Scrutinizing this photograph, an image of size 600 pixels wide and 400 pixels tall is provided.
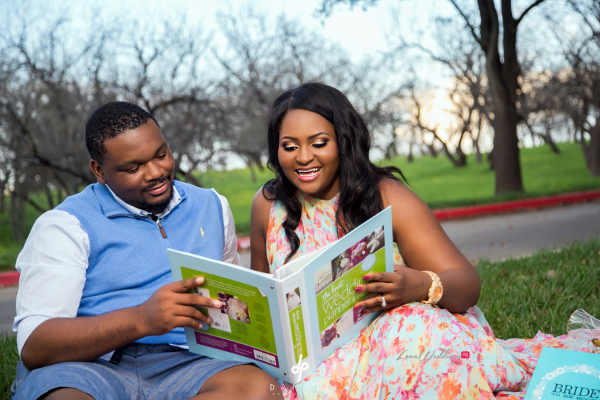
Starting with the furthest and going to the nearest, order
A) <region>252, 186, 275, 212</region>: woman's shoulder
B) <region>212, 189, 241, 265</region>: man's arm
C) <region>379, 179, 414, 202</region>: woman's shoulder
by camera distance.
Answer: <region>252, 186, 275, 212</region>: woman's shoulder → <region>212, 189, 241, 265</region>: man's arm → <region>379, 179, 414, 202</region>: woman's shoulder

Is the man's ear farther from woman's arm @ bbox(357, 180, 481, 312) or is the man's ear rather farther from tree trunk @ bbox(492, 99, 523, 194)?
tree trunk @ bbox(492, 99, 523, 194)

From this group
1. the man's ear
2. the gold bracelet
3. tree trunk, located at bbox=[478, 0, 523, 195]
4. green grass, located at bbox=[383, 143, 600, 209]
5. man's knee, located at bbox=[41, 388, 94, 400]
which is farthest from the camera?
green grass, located at bbox=[383, 143, 600, 209]

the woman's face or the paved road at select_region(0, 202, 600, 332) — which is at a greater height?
the woman's face

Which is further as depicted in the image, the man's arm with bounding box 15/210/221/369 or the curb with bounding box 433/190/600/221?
the curb with bounding box 433/190/600/221

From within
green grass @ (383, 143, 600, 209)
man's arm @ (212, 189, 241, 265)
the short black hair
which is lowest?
green grass @ (383, 143, 600, 209)

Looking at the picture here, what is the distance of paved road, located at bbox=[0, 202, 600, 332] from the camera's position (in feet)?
23.1

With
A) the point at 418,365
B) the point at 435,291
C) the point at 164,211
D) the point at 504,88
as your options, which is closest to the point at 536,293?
the point at 435,291

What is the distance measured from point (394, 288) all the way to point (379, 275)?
0.27 ft

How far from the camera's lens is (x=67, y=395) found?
1.86m

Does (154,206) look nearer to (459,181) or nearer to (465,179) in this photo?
(459,181)

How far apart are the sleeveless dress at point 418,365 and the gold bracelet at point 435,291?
0.22 feet

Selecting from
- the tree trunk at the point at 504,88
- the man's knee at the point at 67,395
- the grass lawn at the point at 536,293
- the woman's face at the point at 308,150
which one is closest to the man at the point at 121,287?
the man's knee at the point at 67,395

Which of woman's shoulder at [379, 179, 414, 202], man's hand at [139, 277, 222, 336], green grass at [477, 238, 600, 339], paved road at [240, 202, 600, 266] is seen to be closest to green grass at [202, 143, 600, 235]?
paved road at [240, 202, 600, 266]

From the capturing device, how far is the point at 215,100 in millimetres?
14555
